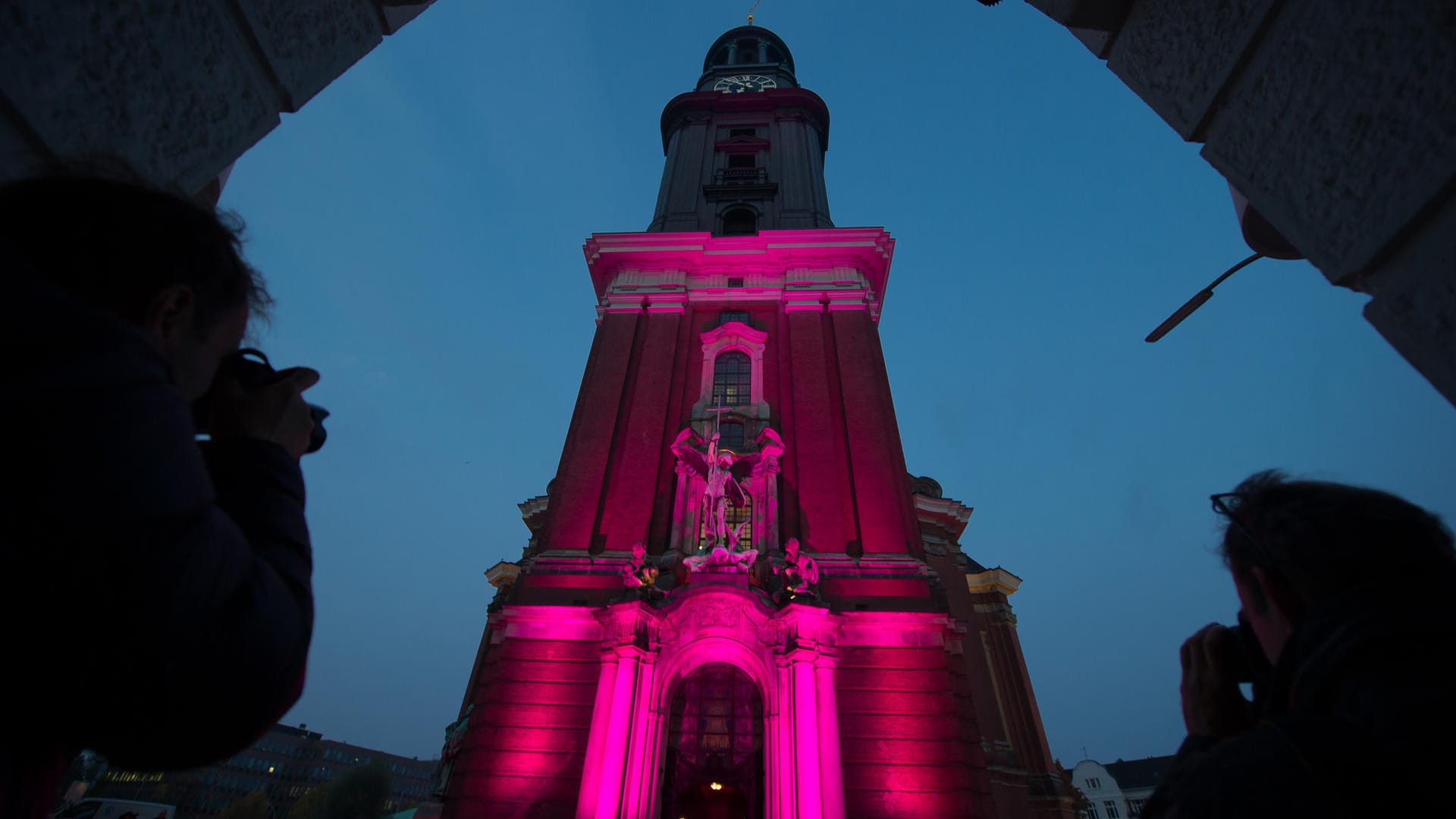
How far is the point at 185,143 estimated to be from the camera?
1994mm

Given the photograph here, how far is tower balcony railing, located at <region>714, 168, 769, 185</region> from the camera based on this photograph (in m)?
21.2

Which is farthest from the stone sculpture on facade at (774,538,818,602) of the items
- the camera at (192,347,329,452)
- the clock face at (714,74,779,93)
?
the clock face at (714,74,779,93)

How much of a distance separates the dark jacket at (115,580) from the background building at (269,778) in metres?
55.0

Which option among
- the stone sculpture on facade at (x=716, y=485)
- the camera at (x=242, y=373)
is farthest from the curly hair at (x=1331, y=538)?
the stone sculpture on facade at (x=716, y=485)

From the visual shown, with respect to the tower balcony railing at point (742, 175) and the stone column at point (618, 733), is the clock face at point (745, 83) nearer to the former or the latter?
the tower balcony railing at point (742, 175)

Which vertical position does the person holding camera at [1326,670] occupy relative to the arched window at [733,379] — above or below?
below

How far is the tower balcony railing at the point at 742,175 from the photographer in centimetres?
2122

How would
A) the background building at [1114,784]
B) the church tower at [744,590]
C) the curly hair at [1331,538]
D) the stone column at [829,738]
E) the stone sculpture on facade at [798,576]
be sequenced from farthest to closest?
the background building at [1114,784]
the stone sculpture on facade at [798,576]
the church tower at [744,590]
the stone column at [829,738]
the curly hair at [1331,538]

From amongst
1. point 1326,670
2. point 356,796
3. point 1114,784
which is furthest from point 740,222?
point 1114,784

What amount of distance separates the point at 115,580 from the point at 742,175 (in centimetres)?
2216

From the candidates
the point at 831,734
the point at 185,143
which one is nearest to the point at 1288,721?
the point at 185,143

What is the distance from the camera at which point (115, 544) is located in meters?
0.72

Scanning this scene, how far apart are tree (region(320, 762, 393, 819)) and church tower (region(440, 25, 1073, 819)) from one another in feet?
122

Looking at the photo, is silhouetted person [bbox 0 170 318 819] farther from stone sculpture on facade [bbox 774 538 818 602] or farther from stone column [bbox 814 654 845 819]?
stone sculpture on facade [bbox 774 538 818 602]
